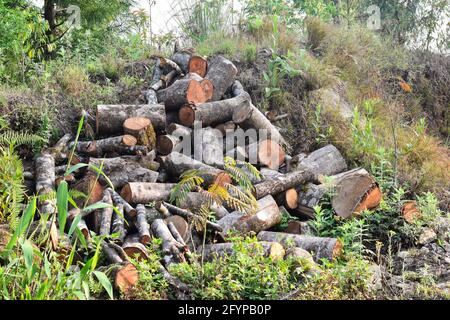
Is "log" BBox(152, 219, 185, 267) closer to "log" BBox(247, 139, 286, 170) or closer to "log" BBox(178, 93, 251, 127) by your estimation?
"log" BBox(247, 139, 286, 170)

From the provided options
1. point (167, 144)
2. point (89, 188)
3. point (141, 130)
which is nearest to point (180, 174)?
point (167, 144)

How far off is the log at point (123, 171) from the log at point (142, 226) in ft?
1.96

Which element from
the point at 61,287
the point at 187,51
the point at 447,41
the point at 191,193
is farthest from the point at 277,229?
the point at 447,41

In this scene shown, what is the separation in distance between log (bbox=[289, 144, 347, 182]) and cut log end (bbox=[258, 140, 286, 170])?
20cm

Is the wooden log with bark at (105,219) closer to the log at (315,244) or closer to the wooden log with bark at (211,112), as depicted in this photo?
the log at (315,244)

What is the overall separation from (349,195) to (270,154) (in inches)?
49.9

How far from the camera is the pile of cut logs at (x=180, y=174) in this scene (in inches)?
243

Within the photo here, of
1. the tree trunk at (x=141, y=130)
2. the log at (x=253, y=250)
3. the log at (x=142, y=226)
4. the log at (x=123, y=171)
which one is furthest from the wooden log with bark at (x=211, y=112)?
the log at (x=253, y=250)

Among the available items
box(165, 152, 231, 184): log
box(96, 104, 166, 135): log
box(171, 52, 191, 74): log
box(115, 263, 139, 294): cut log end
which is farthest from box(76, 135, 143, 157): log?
box(115, 263, 139, 294): cut log end
